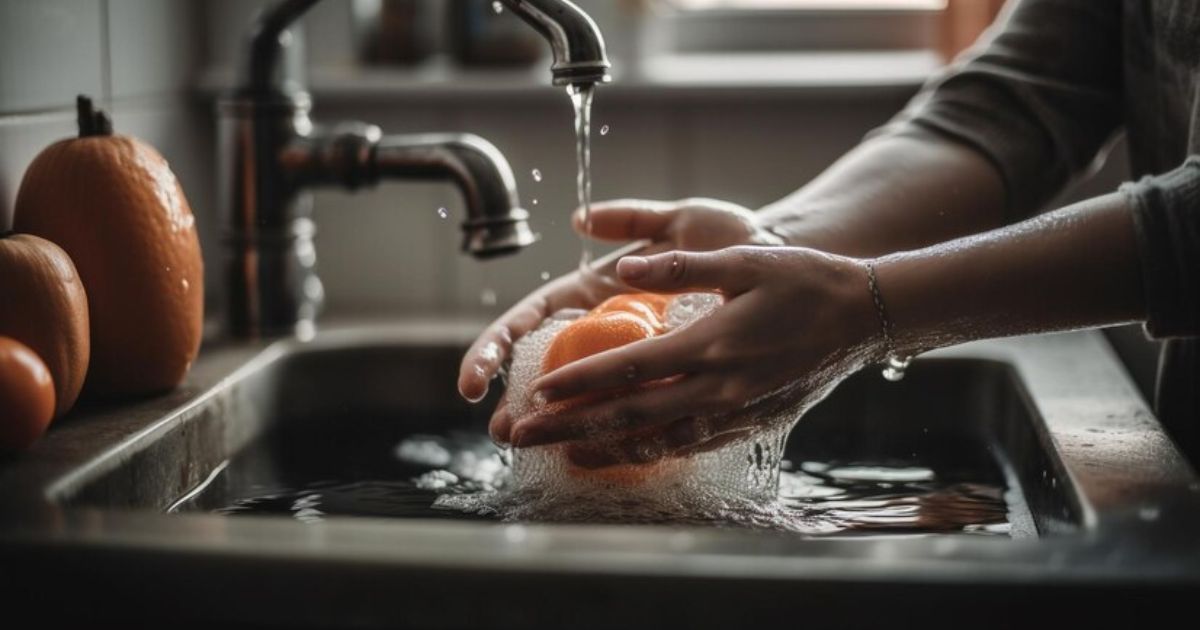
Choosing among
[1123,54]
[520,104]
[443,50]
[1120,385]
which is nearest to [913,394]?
[1120,385]

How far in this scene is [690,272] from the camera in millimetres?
710

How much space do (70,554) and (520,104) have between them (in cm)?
88

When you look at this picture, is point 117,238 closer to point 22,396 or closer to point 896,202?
point 22,396

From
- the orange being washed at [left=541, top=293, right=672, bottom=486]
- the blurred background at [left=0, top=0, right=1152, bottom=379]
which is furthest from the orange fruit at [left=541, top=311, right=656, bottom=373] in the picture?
the blurred background at [left=0, top=0, right=1152, bottom=379]

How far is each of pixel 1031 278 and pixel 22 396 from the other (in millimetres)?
565

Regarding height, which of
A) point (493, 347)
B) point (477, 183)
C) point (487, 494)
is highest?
point (477, 183)

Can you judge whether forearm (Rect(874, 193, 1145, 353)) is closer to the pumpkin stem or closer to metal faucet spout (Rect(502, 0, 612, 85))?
metal faucet spout (Rect(502, 0, 612, 85))

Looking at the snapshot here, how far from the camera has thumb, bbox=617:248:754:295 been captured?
71 cm

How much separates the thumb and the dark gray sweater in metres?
0.40

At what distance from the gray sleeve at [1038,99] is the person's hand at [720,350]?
37cm

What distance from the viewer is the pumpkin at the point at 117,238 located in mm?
830

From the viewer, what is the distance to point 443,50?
1474 millimetres

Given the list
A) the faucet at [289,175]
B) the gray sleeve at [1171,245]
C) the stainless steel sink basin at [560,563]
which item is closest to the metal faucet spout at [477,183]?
the faucet at [289,175]

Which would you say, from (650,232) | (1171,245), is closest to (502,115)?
(650,232)
